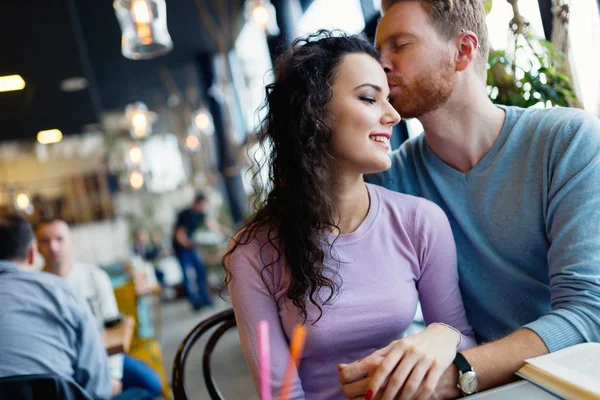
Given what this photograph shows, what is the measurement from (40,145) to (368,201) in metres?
11.0

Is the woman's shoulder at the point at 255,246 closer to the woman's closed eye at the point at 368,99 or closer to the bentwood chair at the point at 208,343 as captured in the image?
the bentwood chair at the point at 208,343

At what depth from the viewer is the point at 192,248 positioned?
30.1 feet

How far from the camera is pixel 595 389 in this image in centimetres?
87

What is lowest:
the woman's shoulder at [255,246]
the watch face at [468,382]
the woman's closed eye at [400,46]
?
the watch face at [468,382]

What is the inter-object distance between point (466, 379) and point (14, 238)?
2.35m

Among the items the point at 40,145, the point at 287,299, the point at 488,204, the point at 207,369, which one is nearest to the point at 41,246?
the point at 207,369

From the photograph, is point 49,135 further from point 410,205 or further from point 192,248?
point 410,205

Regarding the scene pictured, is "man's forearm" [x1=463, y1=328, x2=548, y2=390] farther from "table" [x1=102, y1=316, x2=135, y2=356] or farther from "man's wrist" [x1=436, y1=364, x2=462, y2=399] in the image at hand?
"table" [x1=102, y1=316, x2=135, y2=356]

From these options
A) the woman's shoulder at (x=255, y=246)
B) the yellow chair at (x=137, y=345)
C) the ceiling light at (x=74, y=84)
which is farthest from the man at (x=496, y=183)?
the ceiling light at (x=74, y=84)

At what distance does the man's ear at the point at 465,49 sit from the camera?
1.61 m

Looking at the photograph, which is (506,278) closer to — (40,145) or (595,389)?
(595,389)

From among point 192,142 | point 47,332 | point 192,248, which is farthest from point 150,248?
point 47,332

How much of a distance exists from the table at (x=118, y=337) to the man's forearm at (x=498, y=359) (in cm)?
234

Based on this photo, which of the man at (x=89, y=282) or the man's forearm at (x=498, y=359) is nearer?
the man's forearm at (x=498, y=359)
